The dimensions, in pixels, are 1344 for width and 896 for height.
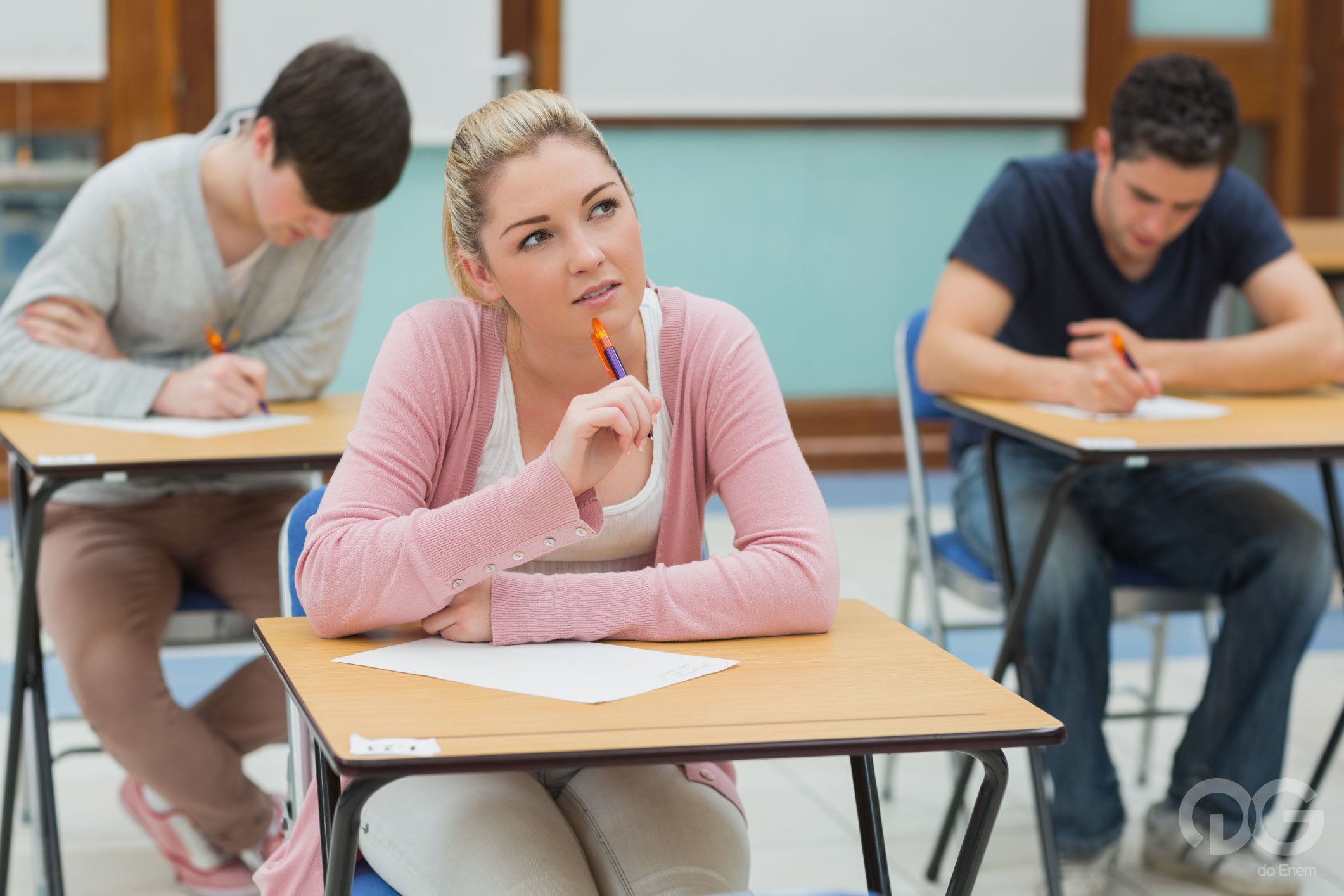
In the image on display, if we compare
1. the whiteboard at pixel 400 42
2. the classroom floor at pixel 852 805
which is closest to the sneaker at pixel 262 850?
the classroom floor at pixel 852 805

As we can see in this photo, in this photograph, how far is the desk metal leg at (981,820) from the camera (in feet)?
3.71

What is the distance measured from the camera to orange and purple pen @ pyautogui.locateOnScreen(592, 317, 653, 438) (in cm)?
142

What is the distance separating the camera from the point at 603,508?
4.89 feet

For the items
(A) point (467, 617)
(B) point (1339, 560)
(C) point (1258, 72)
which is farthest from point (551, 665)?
(C) point (1258, 72)

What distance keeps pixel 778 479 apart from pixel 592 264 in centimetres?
27

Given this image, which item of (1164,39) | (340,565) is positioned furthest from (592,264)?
(1164,39)

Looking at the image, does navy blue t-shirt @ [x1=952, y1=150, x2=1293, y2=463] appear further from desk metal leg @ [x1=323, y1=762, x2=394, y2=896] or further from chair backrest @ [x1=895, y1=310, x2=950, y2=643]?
desk metal leg @ [x1=323, y1=762, x2=394, y2=896]

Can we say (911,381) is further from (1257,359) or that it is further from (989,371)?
(1257,359)

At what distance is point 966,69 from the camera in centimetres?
505

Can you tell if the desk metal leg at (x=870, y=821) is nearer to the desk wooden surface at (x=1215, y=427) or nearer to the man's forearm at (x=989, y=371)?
the desk wooden surface at (x=1215, y=427)

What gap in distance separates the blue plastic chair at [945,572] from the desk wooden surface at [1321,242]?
1.09 m

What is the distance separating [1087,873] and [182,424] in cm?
149

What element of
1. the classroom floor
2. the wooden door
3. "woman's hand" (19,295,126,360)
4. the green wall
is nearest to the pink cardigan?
the classroom floor

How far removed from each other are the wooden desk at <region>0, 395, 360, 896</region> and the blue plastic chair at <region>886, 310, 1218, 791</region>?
3.04 ft
